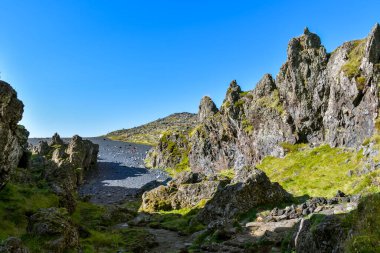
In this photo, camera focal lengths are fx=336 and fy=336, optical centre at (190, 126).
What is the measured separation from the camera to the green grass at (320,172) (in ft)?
136

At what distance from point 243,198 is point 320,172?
18423 millimetres

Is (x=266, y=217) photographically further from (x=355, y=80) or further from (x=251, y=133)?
(x=251, y=133)

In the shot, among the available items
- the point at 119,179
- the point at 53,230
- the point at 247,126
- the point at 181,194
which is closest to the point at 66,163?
the point at 181,194

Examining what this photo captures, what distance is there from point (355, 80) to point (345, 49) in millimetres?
9479

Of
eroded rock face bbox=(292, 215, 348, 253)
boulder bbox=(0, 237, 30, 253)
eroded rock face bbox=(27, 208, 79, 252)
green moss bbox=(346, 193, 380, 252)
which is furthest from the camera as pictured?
eroded rock face bbox=(27, 208, 79, 252)

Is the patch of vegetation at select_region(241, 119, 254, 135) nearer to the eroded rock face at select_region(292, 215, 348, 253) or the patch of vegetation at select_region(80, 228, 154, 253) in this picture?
the patch of vegetation at select_region(80, 228, 154, 253)

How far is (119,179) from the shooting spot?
11312cm

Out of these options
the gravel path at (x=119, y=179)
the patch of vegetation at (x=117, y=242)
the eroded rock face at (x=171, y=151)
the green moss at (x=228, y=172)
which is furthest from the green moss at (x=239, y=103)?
the patch of vegetation at (x=117, y=242)

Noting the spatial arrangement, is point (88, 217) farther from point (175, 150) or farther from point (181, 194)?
point (175, 150)

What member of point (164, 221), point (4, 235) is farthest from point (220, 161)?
point (4, 235)

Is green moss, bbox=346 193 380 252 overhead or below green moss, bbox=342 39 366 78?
below

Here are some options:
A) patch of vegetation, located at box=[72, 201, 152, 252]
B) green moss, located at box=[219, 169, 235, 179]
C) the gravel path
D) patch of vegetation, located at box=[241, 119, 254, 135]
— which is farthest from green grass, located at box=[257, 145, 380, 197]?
the gravel path

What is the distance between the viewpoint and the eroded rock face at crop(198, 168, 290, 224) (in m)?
38.5

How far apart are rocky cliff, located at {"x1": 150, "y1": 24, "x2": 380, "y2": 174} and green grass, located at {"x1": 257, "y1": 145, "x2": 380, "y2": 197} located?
2.85m
